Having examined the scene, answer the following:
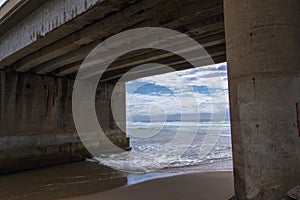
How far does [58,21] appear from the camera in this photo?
21.8ft

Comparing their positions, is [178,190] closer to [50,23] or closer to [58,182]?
[58,182]

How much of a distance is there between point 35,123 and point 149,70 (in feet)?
18.8

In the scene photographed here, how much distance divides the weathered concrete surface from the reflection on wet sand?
0.77 metres

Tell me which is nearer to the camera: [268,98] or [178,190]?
[268,98]

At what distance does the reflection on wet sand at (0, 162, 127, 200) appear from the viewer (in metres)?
7.34

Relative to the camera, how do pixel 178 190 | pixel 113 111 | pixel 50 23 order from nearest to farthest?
1. pixel 178 190
2. pixel 50 23
3. pixel 113 111

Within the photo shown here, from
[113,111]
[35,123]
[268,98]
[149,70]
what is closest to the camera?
[268,98]

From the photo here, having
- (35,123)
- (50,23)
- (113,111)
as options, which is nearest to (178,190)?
(50,23)

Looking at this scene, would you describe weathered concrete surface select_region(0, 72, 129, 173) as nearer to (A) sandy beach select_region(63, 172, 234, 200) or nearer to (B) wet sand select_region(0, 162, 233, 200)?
(B) wet sand select_region(0, 162, 233, 200)

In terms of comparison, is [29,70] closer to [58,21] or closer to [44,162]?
[44,162]

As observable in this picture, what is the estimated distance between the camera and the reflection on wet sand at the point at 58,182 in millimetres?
7336

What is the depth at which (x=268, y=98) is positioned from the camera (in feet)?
10.2

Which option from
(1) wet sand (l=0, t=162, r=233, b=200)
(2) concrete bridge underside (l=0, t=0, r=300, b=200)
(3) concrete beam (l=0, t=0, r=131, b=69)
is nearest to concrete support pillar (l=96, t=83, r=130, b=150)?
(2) concrete bridge underside (l=0, t=0, r=300, b=200)

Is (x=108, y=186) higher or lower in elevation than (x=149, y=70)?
lower
